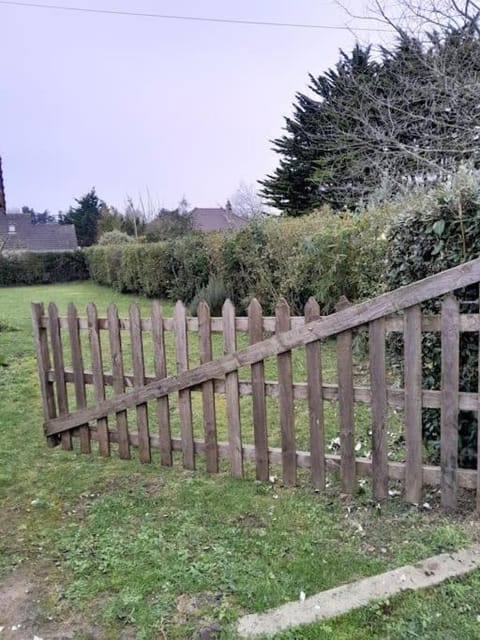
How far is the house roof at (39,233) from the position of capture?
3544cm

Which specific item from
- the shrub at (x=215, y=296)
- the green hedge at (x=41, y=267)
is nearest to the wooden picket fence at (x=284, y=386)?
the shrub at (x=215, y=296)

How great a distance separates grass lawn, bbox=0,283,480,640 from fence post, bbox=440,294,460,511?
0.55 feet

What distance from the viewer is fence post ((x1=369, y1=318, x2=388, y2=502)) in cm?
231

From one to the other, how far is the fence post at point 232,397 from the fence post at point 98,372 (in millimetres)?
1015

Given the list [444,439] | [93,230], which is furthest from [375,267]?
[93,230]

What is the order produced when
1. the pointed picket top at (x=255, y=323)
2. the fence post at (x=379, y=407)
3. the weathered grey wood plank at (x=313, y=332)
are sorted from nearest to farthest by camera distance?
1. the weathered grey wood plank at (x=313, y=332)
2. the fence post at (x=379, y=407)
3. the pointed picket top at (x=255, y=323)

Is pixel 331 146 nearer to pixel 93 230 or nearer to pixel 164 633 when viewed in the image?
pixel 164 633

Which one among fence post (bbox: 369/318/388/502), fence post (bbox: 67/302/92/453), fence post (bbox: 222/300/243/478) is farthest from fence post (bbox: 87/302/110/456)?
fence post (bbox: 369/318/388/502)

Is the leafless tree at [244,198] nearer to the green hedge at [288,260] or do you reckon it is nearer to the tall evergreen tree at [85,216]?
the green hedge at [288,260]

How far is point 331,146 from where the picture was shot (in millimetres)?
11906

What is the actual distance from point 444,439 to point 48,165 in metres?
35.2

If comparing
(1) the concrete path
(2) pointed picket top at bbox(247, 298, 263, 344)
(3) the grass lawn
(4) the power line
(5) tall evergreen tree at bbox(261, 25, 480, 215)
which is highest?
(4) the power line

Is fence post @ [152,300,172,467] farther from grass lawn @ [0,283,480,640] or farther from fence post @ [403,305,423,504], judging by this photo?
fence post @ [403,305,423,504]

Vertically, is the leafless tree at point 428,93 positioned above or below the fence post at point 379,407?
above
